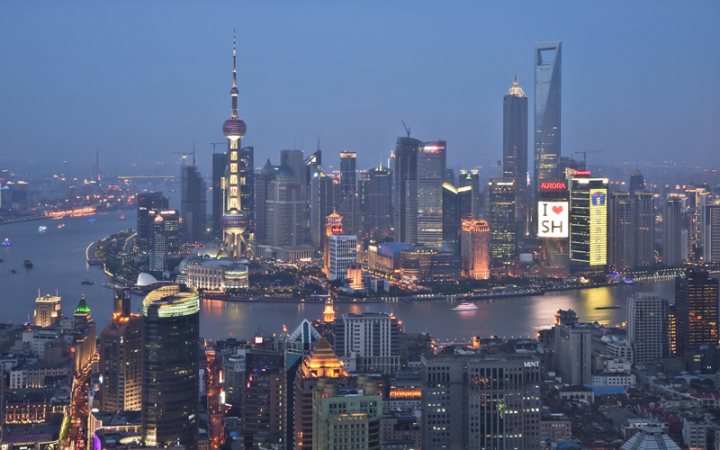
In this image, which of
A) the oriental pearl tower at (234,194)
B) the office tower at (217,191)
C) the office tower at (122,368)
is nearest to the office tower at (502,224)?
the oriental pearl tower at (234,194)

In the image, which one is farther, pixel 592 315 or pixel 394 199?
pixel 394 199

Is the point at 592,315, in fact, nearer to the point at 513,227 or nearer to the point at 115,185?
the point at 513,227

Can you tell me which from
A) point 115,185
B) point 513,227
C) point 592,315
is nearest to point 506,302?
point 592,315

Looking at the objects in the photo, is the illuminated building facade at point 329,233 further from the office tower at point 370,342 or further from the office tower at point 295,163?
the office tower at point 370,342

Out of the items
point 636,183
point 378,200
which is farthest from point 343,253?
point 378,200

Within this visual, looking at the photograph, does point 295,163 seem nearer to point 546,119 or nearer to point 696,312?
point 546,119

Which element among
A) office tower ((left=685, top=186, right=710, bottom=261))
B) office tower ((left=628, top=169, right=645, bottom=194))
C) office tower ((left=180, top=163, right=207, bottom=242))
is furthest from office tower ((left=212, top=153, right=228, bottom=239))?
office tower ((left=685, top=186, right=710, bottom=261))
